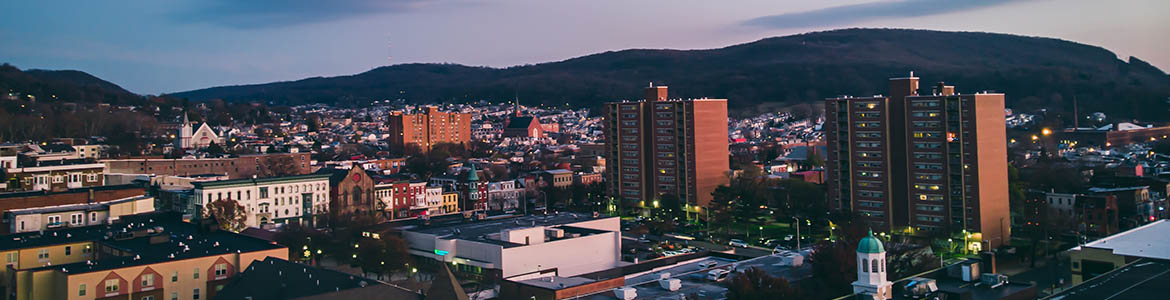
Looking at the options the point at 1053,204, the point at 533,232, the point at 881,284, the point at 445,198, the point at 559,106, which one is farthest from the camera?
the point at 559,106

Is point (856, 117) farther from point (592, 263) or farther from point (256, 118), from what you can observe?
point (256, 118)

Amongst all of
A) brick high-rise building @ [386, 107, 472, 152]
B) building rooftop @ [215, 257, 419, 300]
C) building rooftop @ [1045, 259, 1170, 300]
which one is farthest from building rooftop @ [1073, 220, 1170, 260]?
brick high-rise building @ [386, 107, 472, 152]

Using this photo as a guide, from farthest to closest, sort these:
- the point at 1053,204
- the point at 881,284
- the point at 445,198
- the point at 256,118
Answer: the point at 256,118 → the point at 445,198 → the point at 1053,204 → the point at 881,284

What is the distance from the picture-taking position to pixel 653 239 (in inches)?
1357

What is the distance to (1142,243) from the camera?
76.8 feet

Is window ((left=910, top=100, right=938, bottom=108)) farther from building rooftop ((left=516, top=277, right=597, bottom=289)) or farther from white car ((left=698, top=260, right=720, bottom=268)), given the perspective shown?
building rooftop ((left=516, top=277, right=597, bottom=289))

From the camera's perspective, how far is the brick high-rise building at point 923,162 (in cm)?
3062

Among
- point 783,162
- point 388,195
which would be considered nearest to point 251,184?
point 388,195

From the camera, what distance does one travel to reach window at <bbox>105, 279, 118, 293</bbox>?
62.1 feet

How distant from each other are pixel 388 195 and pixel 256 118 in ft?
190

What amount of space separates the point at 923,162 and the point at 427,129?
5341cm

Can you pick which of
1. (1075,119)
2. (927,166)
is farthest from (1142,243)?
(1075,119)

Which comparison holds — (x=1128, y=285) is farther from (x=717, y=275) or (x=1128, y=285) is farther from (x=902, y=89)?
(x=902, y=89)

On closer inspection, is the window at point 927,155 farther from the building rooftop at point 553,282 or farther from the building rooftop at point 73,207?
the building rooftop at point 73,207
